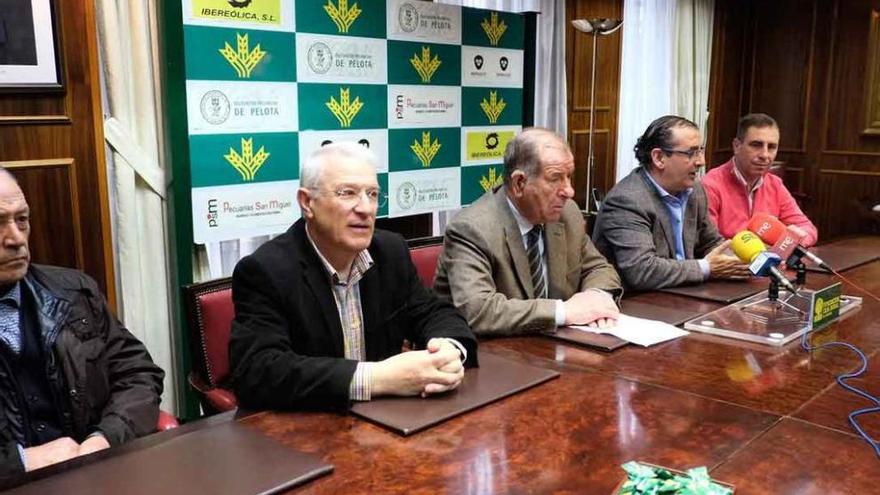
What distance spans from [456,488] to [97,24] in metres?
2.04

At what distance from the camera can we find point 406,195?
11.0 feet

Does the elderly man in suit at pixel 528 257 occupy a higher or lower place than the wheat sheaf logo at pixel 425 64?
lower

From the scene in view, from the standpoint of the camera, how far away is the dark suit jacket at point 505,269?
77.2 inches

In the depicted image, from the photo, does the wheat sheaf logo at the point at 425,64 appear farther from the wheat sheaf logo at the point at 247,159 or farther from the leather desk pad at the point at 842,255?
the leather desk pad at the point at 842,255

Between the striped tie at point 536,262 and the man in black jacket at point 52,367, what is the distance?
3.64 feet

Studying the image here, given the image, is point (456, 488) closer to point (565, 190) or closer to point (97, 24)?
point (565, 190)

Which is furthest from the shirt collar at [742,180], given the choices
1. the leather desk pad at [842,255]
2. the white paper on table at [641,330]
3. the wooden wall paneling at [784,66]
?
the wooden wall paneling at [784,66]

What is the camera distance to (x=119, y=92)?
8.29 feet

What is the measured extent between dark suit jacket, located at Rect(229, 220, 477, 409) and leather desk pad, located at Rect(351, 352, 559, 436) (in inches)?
Answer: 2.3

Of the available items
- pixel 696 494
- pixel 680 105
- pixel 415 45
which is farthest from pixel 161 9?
pixel 680 105

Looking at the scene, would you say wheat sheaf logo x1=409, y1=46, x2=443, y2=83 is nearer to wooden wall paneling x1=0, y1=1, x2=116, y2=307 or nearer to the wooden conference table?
wooden wall paneling x1=0, y1=1, x2=116, y2=307

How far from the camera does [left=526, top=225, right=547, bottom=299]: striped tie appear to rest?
2324 millimetres

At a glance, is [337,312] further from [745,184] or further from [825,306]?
[745,184]

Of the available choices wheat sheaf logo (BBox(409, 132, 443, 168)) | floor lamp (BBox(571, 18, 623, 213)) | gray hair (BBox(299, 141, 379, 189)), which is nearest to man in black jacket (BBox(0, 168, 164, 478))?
gray hair (BBox(299, 141, 379, 189))
